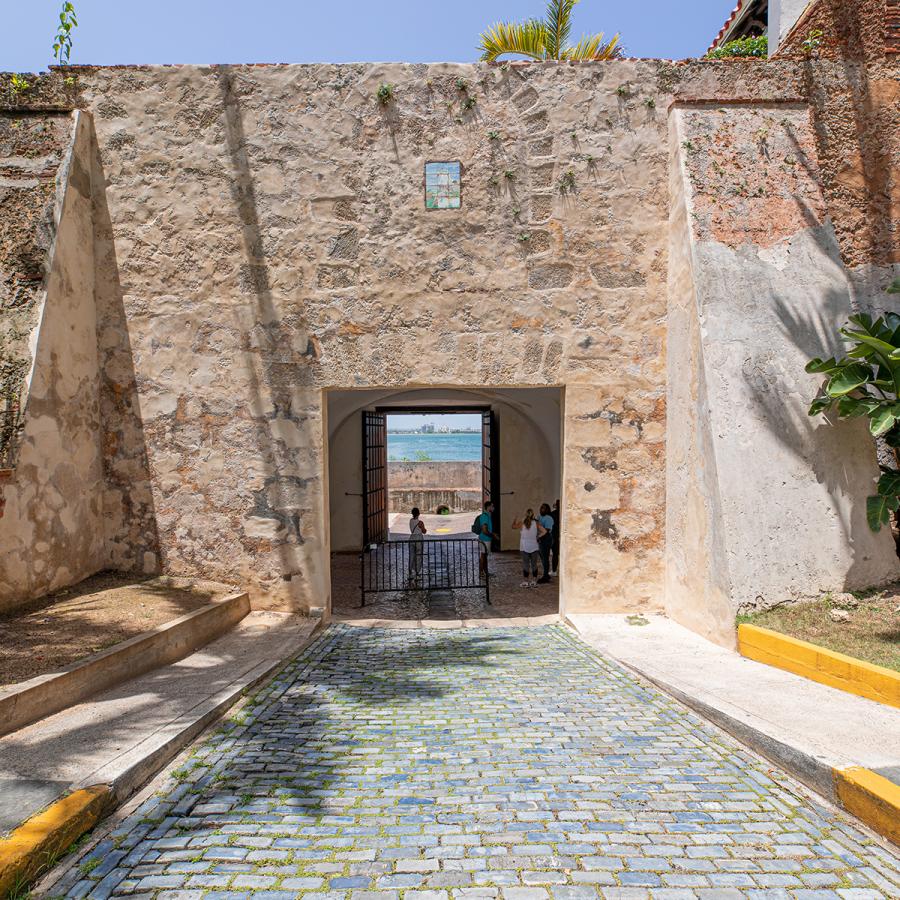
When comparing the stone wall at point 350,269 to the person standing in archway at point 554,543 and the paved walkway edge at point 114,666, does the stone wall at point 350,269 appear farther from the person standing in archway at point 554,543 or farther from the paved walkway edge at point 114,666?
the person standing in archway at point 554,543

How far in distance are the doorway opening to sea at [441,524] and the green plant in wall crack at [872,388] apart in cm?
362

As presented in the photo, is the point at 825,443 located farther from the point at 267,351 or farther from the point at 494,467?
the point at 494,467

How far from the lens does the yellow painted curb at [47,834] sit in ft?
7.97

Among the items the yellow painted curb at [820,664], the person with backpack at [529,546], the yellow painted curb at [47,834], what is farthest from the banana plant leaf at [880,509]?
the yellow painted curb at [47,834]

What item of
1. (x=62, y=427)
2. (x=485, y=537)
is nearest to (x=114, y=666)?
(x=62, y=427)

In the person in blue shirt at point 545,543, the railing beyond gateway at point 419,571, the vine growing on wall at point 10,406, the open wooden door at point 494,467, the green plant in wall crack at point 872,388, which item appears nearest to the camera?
the green plant in wall crack at point 872,388

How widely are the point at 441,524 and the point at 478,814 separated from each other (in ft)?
47.4

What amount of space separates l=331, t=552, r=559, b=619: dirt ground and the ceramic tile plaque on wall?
456cm

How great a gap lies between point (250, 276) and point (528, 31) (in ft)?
19.5

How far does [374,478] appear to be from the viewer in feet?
44.2

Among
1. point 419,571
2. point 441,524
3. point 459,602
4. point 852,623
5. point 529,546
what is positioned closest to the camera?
point 852,623

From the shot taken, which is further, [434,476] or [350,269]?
[434,476]

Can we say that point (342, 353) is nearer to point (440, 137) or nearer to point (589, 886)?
point (440, 137)

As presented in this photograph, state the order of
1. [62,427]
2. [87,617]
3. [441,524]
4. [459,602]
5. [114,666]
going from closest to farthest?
[114,666], [87,617], [62,427], [459,602], [441,524]
